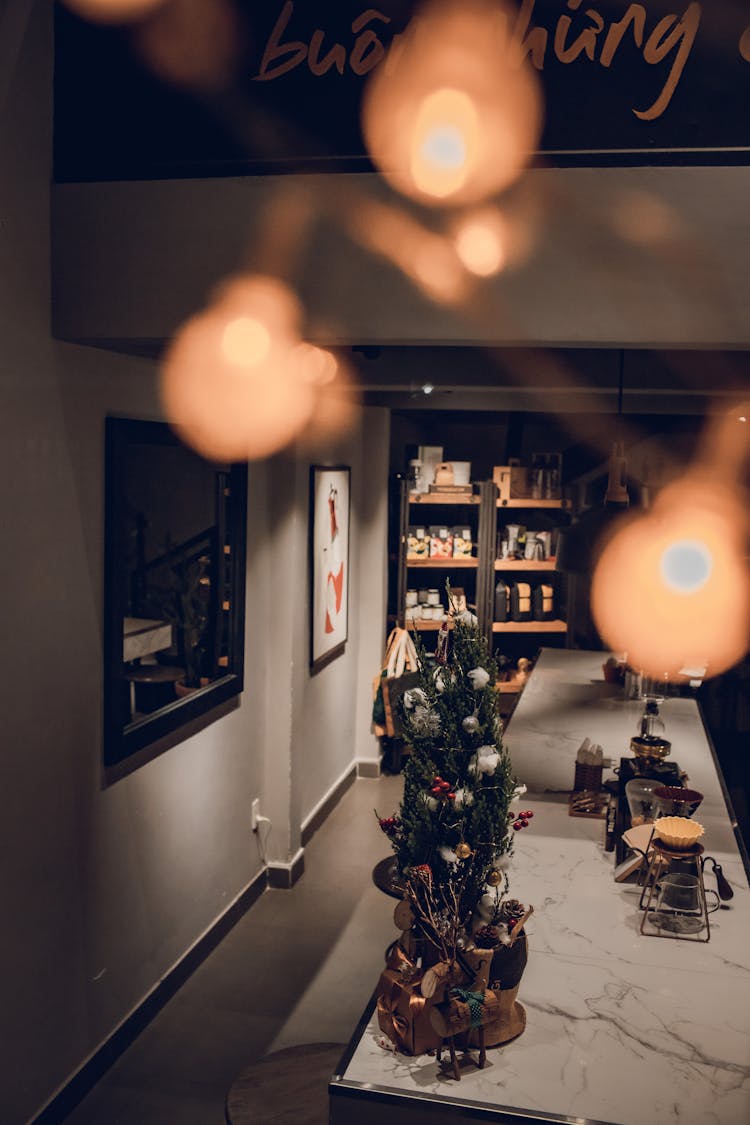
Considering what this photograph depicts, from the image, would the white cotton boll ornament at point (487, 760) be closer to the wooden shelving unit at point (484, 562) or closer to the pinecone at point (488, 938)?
the pinecone at point (488, 938)

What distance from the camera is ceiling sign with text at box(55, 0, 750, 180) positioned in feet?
9.28

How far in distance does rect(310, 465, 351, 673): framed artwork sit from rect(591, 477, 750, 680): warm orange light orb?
222 centimetres

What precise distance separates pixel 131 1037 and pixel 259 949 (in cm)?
96

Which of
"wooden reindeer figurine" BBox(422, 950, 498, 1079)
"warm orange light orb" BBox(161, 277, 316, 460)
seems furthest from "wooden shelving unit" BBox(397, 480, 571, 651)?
"wooden reindeer figurine" BBox(422, 950, 498, 1079)

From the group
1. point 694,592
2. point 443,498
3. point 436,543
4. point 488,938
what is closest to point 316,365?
point 443,498

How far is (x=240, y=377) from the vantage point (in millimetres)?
4055

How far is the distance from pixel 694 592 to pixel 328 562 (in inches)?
140

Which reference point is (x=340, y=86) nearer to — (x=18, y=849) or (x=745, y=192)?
(x=745, y=192)

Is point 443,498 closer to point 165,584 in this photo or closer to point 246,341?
point 165,584

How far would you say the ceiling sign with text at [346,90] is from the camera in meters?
2.83

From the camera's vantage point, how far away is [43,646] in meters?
3.14

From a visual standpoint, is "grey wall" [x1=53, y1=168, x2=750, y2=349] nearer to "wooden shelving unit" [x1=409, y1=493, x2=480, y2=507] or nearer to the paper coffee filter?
the paper coffee filter

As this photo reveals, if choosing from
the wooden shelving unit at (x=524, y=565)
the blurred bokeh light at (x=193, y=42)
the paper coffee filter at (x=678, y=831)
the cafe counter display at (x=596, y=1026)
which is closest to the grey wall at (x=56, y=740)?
the blurred bokeh light at (x=193, y=42)

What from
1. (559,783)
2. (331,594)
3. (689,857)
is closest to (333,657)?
(331,594)
